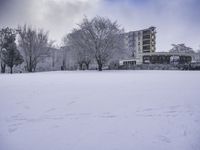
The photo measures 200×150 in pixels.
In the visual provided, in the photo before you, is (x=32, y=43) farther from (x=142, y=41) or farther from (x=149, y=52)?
(x=142, y=41)

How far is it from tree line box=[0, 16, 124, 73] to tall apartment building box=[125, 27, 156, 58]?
29.1 metres

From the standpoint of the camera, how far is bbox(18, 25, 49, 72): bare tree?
3575 centimetres

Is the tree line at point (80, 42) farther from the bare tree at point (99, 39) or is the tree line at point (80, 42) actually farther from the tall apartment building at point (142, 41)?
the tall apartment building at point (142, 41)

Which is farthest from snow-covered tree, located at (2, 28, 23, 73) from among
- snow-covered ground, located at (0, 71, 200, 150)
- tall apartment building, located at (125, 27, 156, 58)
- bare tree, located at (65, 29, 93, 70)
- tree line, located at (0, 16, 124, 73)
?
tall apartment building, located at (125, 27, 156, 58)

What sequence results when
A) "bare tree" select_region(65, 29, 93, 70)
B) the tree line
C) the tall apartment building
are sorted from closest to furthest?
the tree line < "bare tree" select_region(65, 29, 93, 70) < the tall apartment building

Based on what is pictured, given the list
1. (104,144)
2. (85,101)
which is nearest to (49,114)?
(85,101)

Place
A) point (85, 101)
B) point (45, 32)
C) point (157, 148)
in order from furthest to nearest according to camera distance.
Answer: point (45, 32) < point (85, 101) < point (157, 148)

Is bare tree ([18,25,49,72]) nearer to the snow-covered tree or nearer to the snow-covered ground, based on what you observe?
the snow-covered tree

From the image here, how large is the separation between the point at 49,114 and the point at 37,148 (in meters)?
1.64

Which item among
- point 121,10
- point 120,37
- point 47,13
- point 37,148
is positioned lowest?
point 37,148

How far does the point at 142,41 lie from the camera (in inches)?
2645

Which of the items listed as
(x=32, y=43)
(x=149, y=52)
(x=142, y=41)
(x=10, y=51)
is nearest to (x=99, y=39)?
(x=32, y=43)

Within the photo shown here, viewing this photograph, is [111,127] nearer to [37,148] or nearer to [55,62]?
[37,148]

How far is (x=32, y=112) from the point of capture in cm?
475
